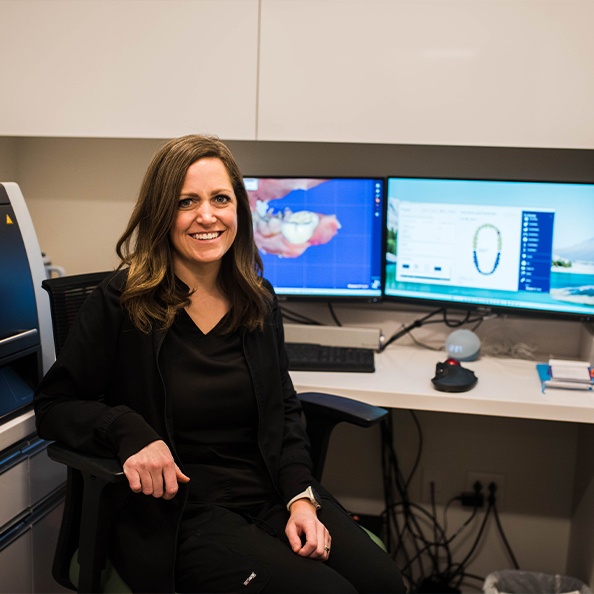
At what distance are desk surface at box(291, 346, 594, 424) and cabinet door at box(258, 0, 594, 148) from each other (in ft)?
2.04

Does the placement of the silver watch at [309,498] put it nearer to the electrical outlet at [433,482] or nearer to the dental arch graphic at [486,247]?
the dental arch graphic at [486,247]

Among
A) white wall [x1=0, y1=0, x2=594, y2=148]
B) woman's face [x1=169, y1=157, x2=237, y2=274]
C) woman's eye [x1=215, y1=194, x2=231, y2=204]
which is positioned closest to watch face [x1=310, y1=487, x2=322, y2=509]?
woman's face [x1=169, y1=157, x2=237, y2=274]

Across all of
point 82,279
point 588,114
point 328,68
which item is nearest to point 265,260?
point 328,68

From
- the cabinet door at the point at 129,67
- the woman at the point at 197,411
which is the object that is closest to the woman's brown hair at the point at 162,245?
the woman at the point at 197,411

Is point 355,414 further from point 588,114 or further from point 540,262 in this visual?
point 588,114

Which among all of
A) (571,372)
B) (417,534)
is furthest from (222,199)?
(417,534)

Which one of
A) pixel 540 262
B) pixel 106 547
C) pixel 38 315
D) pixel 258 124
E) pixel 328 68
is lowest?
pixel 106 547

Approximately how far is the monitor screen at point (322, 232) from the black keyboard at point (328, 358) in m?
0.18

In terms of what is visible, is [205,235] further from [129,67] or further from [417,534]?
Answer: [417,534]

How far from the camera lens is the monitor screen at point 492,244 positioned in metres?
2.10

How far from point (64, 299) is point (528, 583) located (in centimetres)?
153

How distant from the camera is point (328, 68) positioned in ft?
6.69

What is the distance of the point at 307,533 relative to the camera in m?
1.48

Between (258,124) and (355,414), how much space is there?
857mm
